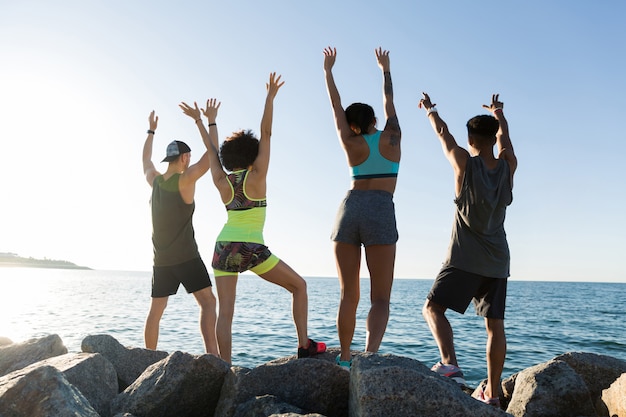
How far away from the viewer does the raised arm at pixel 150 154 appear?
6.51 m

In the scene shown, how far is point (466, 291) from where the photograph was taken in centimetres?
488

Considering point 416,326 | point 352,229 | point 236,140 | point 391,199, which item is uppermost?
point 236,140

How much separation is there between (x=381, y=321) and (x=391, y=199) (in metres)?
1.07

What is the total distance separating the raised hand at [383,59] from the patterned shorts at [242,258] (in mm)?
2070

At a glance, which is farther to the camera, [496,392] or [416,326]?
[416,326]

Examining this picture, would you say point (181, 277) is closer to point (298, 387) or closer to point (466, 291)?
point (298, 387)

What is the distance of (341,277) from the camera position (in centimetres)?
470

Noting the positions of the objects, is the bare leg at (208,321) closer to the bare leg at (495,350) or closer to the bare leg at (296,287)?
the bare leg at (296,287)

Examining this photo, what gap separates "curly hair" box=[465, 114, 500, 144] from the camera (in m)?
4.99

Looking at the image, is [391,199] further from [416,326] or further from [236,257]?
[416,326]

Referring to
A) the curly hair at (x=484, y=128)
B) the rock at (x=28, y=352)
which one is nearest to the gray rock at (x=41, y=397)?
the rock at (x=28, y=352)

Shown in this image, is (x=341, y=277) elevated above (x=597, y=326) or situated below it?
above

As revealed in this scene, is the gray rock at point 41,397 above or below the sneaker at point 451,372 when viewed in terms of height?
below

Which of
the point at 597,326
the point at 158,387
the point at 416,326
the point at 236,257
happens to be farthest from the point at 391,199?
the point at 597,326
